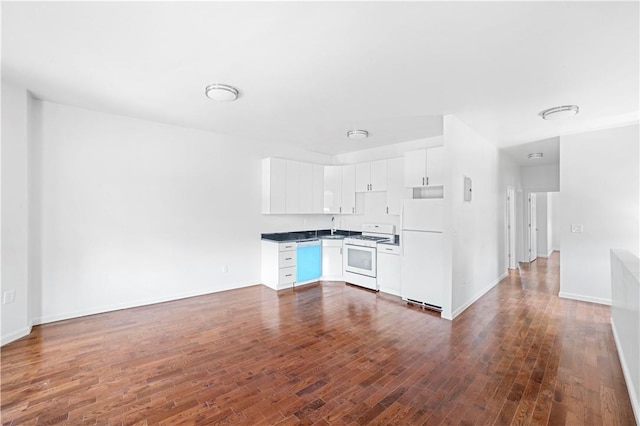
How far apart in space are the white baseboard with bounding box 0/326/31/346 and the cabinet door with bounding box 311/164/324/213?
433cm

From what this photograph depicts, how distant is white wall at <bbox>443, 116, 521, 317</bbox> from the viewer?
364 centimetres

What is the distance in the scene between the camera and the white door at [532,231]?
25.7ft

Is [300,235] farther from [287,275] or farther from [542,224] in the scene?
[542,224]

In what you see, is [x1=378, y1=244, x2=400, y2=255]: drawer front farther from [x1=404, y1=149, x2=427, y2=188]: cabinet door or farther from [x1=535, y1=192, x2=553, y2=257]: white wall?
[x1=535, y1=192, x2=553, y2=257]: white wall

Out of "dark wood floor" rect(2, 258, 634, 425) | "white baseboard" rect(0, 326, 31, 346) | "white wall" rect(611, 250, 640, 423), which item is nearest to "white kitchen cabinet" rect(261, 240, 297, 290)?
"dark wood floor" rect(2, 258, 634, 425)

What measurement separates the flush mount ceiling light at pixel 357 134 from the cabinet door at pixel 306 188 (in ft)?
4.07

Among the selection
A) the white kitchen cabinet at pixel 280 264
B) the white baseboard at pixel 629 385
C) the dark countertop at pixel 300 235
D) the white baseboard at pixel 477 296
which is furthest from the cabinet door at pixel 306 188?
the white baseboard at pixel 629 385

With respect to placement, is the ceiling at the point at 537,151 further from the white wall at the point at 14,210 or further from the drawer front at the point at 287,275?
the white wall at the point at 14,210

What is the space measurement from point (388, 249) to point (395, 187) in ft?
3.95

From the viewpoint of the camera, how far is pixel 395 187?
502 centimetres

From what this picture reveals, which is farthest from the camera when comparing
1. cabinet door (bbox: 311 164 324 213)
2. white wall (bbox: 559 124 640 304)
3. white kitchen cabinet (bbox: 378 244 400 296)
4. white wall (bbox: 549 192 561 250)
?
white wall (bbox: 549 192 561 250)

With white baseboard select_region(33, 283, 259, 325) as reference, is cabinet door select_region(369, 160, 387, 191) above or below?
above

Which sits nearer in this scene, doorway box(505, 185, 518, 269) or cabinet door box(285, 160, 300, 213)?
cabinet door box(285, 160, 300, 213)

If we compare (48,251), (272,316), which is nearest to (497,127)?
(272,316)
